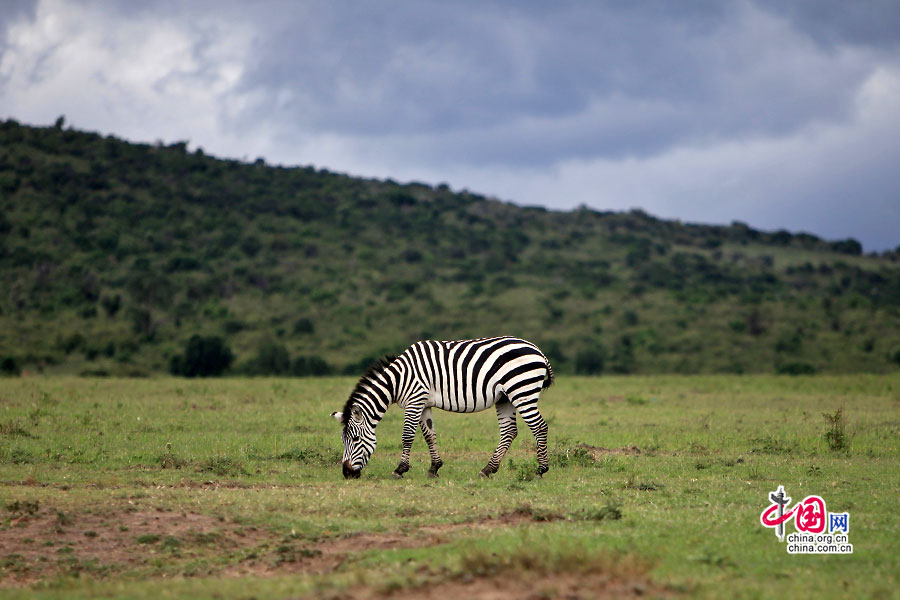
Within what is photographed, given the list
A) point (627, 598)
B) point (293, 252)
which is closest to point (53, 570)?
point (627, 598)

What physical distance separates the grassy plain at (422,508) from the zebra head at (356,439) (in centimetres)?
34

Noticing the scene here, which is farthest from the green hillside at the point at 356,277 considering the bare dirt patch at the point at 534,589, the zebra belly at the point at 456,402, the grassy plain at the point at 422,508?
the bare dirt patch at the point at 534,589

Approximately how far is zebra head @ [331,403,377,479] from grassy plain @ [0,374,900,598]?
13.4 inches

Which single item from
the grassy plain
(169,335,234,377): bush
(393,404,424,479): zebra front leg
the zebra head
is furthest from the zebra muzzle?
(169,335,234,377): bush

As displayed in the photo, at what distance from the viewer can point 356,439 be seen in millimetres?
14195

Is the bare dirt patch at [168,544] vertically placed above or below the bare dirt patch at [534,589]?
below

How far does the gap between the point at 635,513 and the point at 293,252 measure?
57.6m

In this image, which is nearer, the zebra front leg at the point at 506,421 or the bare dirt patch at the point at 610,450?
the zebra front leg at the point at 506,421

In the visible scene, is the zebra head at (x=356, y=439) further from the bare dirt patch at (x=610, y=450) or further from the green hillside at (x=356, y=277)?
the green hillside at (x=356, y=277)

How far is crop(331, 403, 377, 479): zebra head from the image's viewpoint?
1403 centimetres

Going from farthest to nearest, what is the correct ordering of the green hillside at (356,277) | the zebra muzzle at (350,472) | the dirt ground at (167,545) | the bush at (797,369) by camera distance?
the green hillside at (356,277) → the bush at (797,369) → the zebra muzzle at (350,472) → the dirt ground at (167,545)

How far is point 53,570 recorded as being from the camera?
9.18 metres

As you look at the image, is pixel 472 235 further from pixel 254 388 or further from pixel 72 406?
pixel 72 406

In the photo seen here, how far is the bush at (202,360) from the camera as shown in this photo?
132ft
